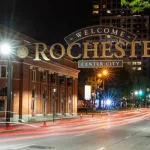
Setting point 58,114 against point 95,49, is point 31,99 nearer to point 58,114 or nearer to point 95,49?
point 58,114

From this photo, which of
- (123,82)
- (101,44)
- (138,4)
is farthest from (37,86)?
(123,82)

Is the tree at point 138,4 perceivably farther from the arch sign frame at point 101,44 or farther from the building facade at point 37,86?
the building facade at point 37,86

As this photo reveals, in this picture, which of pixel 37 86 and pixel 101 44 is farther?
pixel 37 86

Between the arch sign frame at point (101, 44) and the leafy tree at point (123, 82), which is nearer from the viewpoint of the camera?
the arch sign frame at point (101, 44)

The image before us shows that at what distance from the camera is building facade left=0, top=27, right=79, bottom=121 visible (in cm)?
4994

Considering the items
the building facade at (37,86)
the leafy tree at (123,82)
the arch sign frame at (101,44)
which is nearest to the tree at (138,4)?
the arch sign frame at (101,44)

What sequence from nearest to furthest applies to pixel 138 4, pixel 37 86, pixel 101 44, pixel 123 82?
pixel 138 4 → pixel 101 44 → pixel 37 86 → pixel 123 82

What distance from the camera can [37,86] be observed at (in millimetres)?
56688

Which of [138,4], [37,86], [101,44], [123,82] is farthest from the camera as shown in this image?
[123,82]

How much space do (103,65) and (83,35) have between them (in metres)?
3.20

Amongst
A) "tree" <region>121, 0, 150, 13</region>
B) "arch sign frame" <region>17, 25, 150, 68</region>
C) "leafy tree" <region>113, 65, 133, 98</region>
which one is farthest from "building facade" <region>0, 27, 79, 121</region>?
"leafy tree" <region>113, 65, 133, 98</region>

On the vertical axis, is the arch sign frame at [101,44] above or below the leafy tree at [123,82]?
below

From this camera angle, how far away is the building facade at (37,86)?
164ft

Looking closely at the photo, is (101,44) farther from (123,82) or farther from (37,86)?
(123,82)
